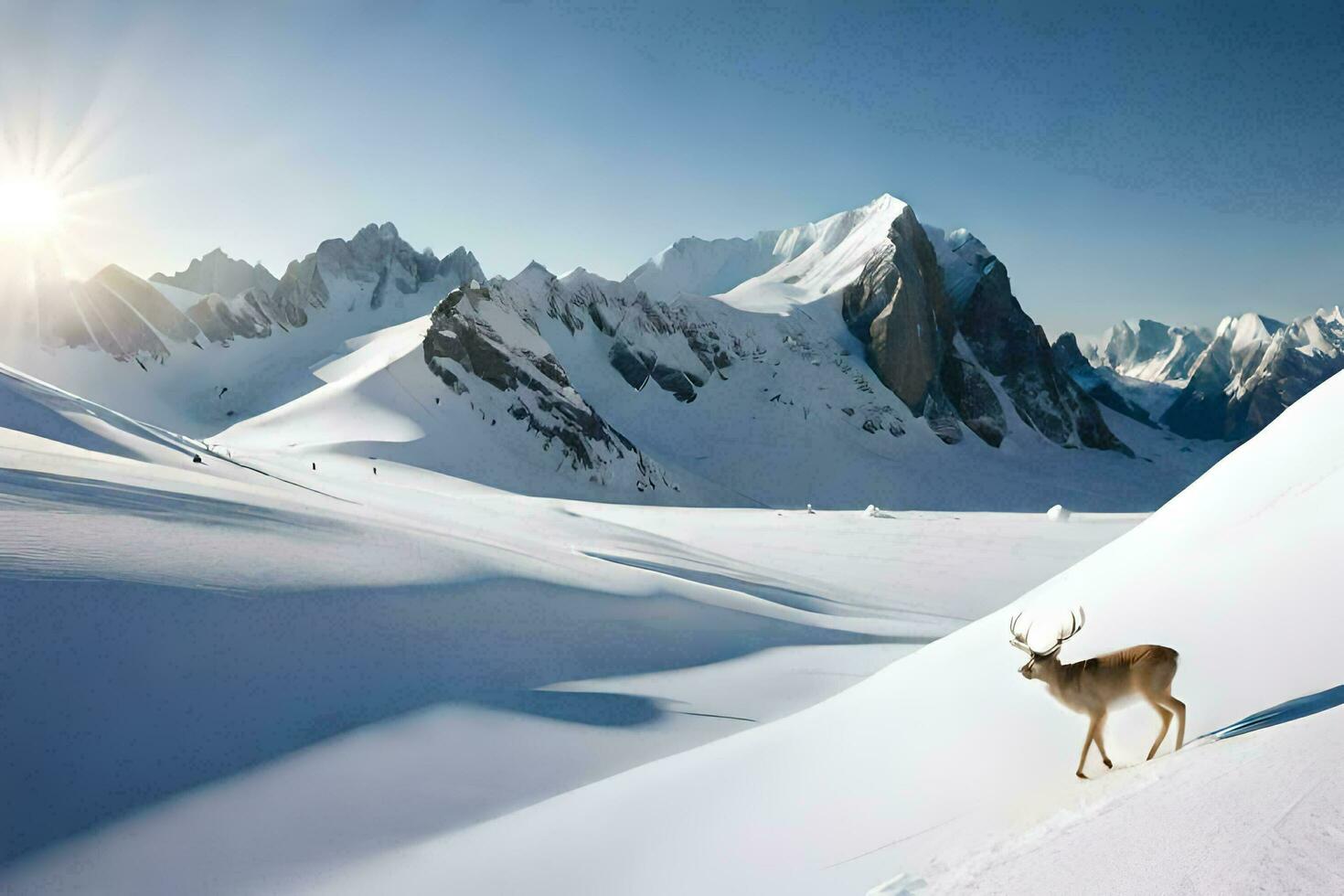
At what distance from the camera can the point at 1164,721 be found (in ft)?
9.27

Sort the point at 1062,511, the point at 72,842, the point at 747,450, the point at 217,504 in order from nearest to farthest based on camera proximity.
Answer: the point at 72,842 < the point at 217,504 < the point at 1062,511 < the point at 747,450

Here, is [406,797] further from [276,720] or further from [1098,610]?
[1098,610]

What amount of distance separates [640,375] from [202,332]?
66.0m

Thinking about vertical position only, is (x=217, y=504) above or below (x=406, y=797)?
above

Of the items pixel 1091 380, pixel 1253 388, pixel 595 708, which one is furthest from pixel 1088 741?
pixel 1253 388

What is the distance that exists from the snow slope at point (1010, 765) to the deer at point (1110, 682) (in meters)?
0.15

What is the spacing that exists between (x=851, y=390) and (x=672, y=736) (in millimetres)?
99745

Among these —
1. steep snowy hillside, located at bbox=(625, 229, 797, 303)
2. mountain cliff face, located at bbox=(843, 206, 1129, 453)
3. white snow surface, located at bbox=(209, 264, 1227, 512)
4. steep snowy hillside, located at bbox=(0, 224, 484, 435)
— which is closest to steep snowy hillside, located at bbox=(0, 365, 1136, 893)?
white snow surface, located at bbox=(209, 264, 1227, 512)

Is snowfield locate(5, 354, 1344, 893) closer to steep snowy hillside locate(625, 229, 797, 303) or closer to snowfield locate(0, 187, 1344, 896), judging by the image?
snowfield locate(0, 187, 1344, 896)

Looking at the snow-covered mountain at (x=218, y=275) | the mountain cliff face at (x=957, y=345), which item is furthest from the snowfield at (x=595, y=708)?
the snow-covered mountain at (x=218, y=275)

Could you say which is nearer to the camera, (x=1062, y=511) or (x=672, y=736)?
(x=672, y=736)

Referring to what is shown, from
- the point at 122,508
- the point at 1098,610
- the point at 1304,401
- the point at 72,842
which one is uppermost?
the point at 122,508

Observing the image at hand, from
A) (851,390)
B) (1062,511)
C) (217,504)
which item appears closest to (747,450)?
(851,390)

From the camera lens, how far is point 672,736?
273 inches
